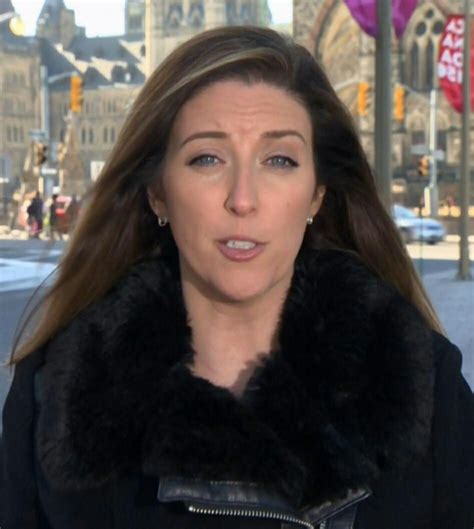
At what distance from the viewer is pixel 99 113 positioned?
17.7 metres

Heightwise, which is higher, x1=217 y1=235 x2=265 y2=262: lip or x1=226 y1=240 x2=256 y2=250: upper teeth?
x1=226 y1=240 x2=256 y2=250: upper teeth

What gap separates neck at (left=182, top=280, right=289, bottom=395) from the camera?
5.42ft

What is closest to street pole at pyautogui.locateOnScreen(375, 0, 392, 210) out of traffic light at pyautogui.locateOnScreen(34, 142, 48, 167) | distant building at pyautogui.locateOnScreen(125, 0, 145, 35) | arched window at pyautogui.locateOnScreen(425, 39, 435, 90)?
distant building at pyautogui.locateOnScreen(125, 0, 145, 35)

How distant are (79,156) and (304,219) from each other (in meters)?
15.9

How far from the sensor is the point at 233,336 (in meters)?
1.67

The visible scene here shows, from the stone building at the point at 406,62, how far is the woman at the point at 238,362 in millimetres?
20330

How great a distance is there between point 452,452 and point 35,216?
15125 mm

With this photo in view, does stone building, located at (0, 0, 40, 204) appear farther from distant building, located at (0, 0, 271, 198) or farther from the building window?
the building window

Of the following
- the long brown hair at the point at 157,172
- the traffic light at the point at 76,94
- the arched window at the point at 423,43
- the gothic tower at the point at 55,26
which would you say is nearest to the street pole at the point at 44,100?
the traffic light at the point at 76,94

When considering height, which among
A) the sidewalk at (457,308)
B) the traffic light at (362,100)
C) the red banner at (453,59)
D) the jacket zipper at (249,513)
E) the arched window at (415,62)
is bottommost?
the sidewalk at (457,308)

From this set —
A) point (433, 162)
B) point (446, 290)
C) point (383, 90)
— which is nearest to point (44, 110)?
point (446, 290)

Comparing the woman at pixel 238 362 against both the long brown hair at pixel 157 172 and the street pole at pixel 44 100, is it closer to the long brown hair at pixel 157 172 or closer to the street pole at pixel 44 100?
the long brown hair at pixel 157 172

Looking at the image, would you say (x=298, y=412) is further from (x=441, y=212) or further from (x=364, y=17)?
(x=441, y=212)

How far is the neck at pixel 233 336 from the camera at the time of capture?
5.42 ft
